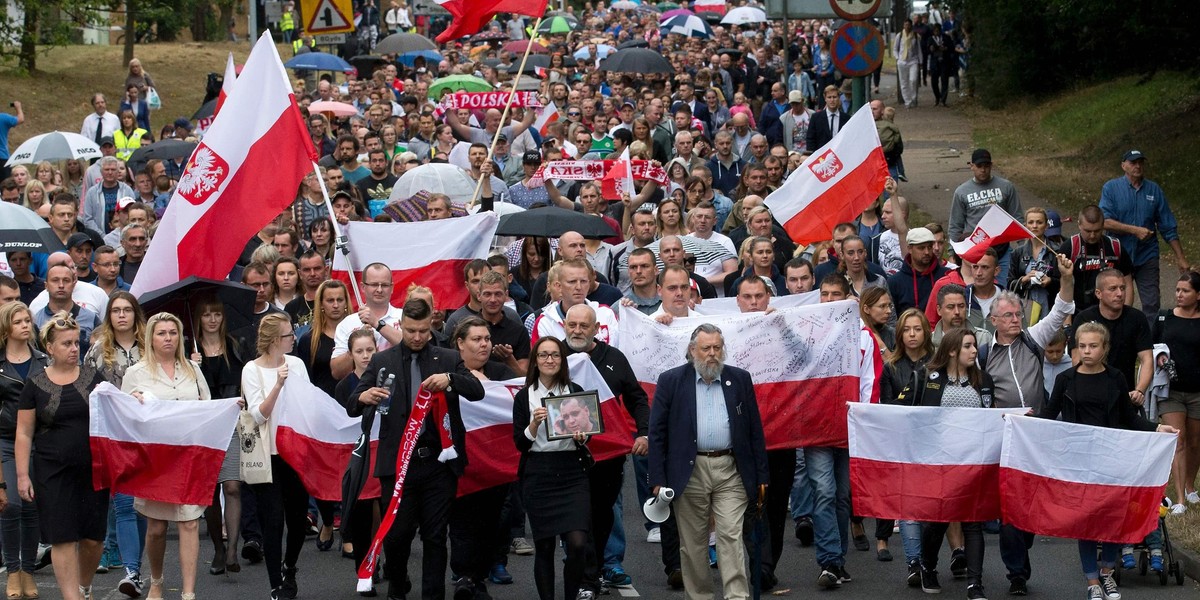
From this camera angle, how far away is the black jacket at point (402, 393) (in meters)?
9.79

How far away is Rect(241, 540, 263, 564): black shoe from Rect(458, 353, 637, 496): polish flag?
6.18ft

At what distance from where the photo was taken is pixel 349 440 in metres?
10.9

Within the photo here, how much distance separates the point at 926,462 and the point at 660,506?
1721 mm

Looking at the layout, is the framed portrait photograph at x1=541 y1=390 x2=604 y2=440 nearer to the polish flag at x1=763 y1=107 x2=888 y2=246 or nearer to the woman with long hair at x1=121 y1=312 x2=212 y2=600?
the woman with long hair at x1=121 y1=312 x2=212 y2=600

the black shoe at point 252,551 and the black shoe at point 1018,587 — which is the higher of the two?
the black shoe at point 1018,587

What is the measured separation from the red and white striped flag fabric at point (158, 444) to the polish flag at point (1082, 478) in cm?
466

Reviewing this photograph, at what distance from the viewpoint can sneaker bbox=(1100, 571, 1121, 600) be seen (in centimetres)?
1002

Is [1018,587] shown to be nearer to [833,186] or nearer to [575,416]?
[575,416]

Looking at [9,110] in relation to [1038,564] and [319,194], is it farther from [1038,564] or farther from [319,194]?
[1038,564]

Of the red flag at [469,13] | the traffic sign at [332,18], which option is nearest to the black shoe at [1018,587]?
the red flag at [469,13]

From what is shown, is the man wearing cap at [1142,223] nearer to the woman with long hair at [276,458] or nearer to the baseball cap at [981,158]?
the baseball cap at [981,158]

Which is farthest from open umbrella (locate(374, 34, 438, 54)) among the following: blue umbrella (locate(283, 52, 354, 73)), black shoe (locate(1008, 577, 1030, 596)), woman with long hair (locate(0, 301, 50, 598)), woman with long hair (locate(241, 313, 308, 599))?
black shoe (locate(1008, 577, 1030, 596))

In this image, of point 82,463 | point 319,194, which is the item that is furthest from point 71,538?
point 319,194

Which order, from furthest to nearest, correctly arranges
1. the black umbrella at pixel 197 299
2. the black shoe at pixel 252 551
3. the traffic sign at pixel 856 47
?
the traffic sign at pixel 856 47
the black shoe at pixel 252 551
the black umbrella at pixel 197 299
